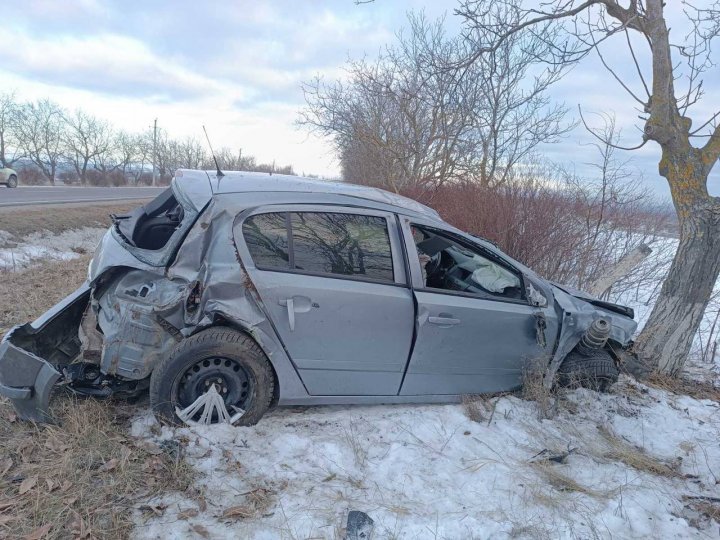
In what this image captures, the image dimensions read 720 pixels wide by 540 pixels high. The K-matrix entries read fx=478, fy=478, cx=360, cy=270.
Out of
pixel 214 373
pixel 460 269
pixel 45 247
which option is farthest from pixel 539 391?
pixel 45 247

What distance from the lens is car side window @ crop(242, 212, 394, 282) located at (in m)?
3.23

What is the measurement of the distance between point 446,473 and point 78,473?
214cm

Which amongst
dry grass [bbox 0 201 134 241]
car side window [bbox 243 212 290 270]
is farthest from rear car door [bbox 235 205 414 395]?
dry grass [bbox 0 201 134 241]

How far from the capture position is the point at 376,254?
3430 millimetres

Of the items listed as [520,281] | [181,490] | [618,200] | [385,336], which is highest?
[618,200]

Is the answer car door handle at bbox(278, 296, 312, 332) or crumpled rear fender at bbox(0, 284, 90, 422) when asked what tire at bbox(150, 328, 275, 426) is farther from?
crumpled rear fender at bbox(0, 284, 90, 422)

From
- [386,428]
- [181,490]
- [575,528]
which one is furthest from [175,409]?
[575,528]

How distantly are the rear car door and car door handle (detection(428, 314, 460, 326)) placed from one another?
15cm

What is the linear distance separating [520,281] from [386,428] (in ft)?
5.05

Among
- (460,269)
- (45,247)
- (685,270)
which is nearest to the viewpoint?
(460,269)

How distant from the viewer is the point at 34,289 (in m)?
6.89

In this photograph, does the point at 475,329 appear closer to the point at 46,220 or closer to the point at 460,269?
the point at 460,269

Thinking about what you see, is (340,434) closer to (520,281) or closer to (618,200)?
(520,281)

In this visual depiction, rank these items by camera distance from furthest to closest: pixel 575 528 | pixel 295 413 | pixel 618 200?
pixel 618 200 → pixel 295 413 → pixel 575 528
